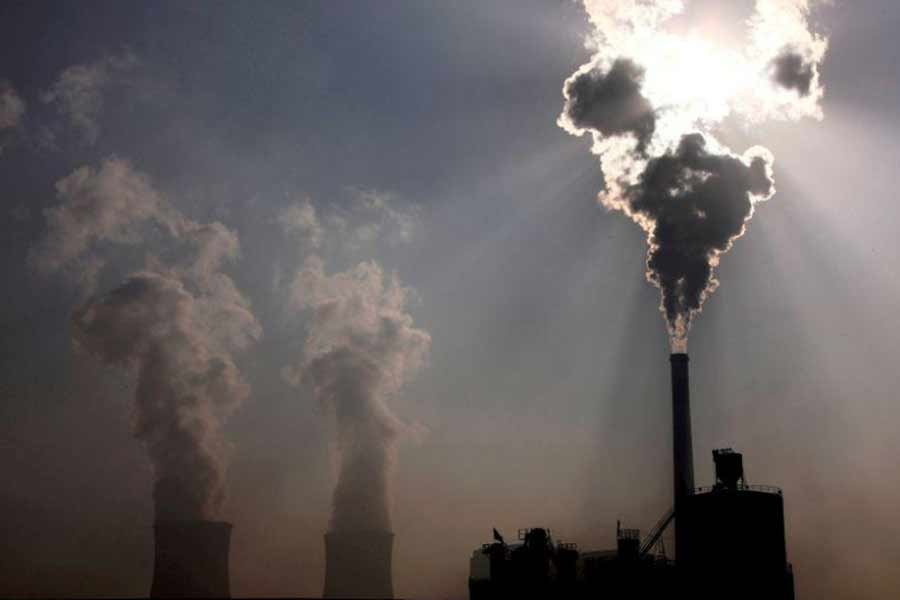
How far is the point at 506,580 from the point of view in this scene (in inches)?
1932

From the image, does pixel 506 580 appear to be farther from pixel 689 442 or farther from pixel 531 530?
pixel 689 442

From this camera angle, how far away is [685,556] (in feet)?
147

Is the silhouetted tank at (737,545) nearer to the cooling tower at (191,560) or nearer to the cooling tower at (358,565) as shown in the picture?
the cooling tower at (358,565)

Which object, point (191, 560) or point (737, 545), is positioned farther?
point (191, 560)

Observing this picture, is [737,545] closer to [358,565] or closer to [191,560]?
[358,565]

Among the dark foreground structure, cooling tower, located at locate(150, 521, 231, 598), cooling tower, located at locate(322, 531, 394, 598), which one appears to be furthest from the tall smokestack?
cooling tower, located at locate(150, 521, 231, 598)

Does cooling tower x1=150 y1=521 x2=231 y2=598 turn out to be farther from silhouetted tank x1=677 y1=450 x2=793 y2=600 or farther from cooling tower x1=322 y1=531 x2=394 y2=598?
silhouetted tank x1=677 y1=450 x2=793 y2=600

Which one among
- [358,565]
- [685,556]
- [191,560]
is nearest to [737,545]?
[685,556]

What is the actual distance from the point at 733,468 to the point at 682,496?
4031 millimetres

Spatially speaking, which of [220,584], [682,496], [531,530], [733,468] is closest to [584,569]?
[531,530]

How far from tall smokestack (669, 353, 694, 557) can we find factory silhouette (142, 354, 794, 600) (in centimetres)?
5

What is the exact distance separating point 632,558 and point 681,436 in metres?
6.90

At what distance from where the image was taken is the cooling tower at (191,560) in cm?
4553

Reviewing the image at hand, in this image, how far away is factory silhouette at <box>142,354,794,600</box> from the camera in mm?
42562
